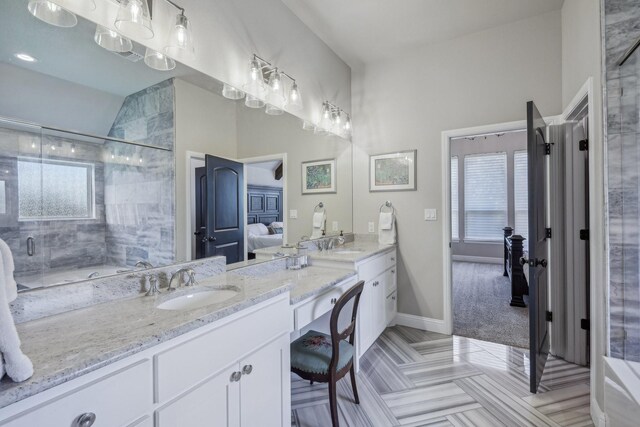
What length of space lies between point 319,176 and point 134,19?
6.23ft

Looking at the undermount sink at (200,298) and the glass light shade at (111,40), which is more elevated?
the glass light shade at (111,40)

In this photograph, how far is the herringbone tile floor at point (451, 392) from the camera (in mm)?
1836

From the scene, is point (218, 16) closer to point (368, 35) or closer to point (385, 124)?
point (368, 35)

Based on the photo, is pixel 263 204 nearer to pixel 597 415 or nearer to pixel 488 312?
pixel 597 415

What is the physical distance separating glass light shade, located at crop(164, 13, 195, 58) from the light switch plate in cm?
254

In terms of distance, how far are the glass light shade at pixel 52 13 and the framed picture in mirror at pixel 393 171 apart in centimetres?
272

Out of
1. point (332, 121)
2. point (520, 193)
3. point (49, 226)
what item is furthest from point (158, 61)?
point (520, 193)

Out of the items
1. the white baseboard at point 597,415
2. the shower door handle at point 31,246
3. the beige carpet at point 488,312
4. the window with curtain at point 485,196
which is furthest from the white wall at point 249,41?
the window with curtain at point 485,196

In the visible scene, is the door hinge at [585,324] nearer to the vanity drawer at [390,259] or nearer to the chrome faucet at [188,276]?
the vanity drawer at [390,259]

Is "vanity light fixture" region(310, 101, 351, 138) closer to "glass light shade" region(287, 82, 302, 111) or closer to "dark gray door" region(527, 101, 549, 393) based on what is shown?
"glass light shade" region(287, 82, 302, 111)

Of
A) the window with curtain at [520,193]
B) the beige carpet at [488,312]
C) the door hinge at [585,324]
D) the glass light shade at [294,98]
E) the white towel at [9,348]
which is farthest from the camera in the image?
the window with curtain at [520,193]

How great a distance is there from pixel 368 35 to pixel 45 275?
310 cm

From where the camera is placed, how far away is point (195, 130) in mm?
1719

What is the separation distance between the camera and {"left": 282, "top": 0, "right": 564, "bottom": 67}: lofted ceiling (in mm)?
2518
